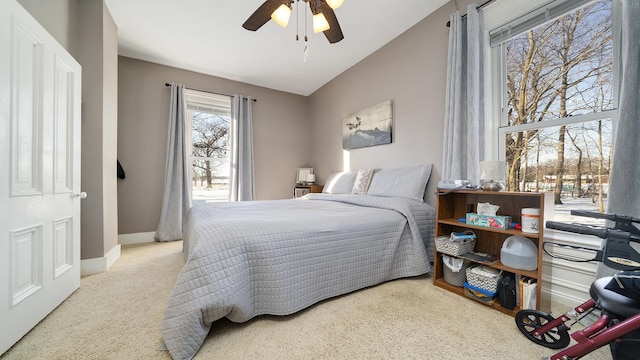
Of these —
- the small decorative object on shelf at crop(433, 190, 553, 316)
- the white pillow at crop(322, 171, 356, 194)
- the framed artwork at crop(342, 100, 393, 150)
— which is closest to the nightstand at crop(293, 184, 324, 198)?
the white pillow at crop(322, 171, 356, 194)

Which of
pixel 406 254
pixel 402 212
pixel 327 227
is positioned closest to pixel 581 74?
pixel 402 212

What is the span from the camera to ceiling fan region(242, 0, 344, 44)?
66.6 inches

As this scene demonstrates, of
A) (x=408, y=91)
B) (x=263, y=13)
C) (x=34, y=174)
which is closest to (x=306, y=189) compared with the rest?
(x=408, y=91)

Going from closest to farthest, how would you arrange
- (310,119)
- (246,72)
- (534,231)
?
(534,231) → (246,72) → (310,119)

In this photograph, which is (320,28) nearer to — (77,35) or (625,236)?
(625,236)

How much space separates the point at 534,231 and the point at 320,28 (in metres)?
2.01

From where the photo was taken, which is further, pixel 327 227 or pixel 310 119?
pixel 310 119

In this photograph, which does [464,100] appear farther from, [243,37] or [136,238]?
[136,238]

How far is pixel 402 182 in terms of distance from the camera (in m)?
2.54

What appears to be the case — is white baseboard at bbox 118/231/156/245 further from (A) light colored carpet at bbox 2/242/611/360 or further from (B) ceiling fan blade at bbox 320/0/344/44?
(B) ceiling fan blade at bbox 320/0/344/44

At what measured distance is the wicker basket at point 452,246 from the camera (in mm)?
1776

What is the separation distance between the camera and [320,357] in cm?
114

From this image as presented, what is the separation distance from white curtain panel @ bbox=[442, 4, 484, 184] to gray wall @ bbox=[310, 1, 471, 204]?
0.63ft

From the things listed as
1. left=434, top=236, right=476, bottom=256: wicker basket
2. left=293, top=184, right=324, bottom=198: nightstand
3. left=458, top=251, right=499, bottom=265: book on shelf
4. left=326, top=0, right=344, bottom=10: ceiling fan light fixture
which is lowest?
left=458, top=251, right=499, bottom=265: book on shelf
